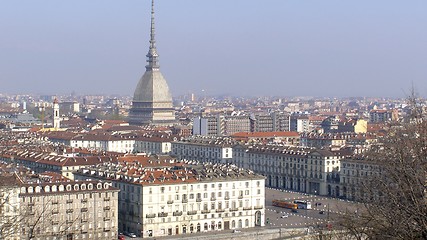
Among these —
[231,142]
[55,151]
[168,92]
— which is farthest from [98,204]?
[168,92]

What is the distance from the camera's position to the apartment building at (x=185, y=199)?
41.1 m

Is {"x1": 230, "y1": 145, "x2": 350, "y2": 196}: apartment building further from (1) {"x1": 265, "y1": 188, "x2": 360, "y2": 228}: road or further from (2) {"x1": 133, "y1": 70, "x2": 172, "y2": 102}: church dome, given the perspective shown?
(2) {"x1": 133, "y1": 70, "x2": 172, "y2": 102}: church dome

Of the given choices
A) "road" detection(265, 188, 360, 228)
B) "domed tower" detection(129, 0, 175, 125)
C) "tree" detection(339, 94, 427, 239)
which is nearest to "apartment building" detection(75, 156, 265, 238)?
"road" detection(265, 188, 360, 228)

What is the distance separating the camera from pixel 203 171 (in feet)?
146

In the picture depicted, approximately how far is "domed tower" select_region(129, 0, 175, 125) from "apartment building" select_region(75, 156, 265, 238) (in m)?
69.7

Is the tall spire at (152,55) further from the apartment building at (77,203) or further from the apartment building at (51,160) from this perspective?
the apartment building at (77,203)

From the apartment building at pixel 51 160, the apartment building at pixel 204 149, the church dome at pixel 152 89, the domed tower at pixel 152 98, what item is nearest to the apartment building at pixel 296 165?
the apartment building at pixel 204 149

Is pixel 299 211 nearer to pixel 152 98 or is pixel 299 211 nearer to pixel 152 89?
pixel 152 98

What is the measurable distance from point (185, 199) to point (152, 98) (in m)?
74.2

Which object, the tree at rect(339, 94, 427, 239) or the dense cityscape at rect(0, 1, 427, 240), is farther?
the dense cityscape at rect(0, 1, 427, 240)

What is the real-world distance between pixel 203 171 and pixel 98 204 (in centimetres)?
728

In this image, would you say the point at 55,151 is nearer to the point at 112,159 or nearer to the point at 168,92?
the point at 112,159

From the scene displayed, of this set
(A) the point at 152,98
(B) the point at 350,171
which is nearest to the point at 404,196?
(B) the point at 350,171

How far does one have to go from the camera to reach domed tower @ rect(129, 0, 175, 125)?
11569cm
